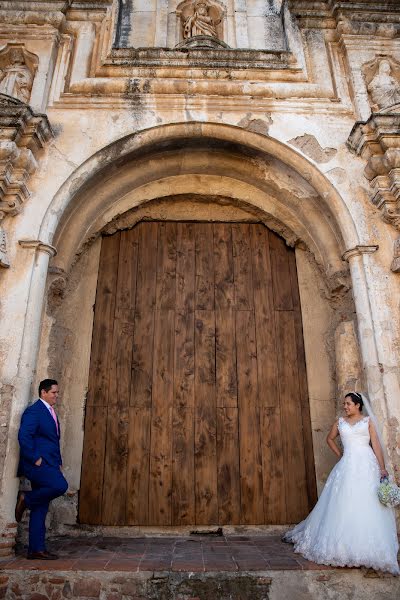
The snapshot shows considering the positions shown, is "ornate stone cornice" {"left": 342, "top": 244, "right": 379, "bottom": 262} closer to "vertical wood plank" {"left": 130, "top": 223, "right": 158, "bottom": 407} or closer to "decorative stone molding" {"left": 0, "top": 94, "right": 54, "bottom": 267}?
"vertical wood plank" {"left": 130, "top": 223, "right": 158, "bottom": 407}

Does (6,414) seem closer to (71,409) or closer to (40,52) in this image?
(71,409)

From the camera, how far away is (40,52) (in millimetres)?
4641

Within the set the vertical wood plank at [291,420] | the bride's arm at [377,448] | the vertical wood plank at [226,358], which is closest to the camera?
the bride's arm at [377,448]

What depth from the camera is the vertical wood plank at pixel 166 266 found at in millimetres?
4626

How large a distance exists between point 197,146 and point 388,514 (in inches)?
142

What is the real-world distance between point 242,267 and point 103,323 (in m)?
1.54

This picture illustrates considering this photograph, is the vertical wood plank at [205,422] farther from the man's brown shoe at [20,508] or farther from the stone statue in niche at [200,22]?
the stone statue in niche at [200,22]

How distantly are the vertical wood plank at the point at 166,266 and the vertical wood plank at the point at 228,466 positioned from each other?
121 centimetres

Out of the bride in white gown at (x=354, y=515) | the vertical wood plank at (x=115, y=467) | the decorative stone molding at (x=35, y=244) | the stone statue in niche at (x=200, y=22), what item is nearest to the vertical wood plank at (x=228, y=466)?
the bride in white gown at (x=354, y=515)

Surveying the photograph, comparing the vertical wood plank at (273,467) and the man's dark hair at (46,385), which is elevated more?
the man's dark hair at (46,385)

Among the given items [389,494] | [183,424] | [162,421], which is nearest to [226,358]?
[183,424]

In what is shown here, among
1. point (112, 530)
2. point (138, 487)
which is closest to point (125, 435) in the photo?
point (138, 487)

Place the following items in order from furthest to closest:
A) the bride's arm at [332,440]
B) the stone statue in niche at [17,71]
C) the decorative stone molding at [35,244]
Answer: the stone statue in niche at [17,71], the decorative stone molding at [35,244], the bride's arm at [332,440]

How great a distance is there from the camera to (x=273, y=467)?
4105 mm
